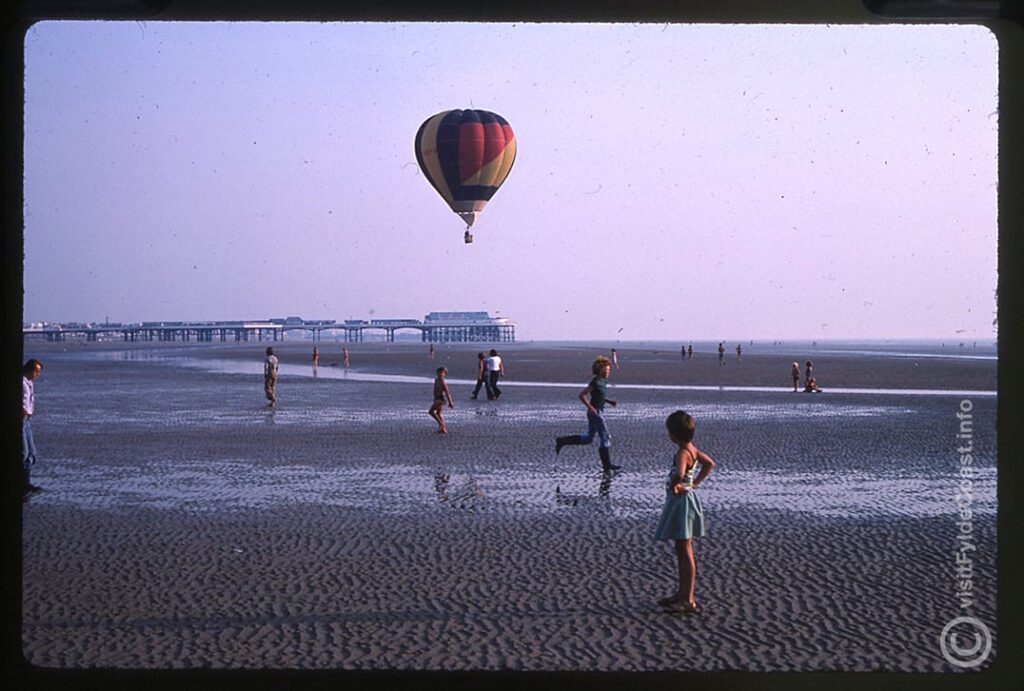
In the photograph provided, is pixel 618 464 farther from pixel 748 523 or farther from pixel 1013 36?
pixel 1013 36

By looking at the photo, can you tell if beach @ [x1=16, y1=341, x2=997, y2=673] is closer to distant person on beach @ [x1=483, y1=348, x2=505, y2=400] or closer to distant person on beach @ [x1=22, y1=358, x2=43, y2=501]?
distant person on beach @ [x1=22, y1=358, x2=43, y2=501]

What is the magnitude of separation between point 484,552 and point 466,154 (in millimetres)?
24634

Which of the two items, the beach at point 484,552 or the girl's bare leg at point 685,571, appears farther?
the girl's bare leg at point 685,571

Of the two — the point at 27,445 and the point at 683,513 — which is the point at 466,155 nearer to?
the point at 27,445

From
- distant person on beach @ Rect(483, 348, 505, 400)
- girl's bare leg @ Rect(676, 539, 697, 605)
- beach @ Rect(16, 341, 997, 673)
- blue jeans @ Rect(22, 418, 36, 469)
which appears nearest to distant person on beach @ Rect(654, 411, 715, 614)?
girl's bare leg @ Rect(676, 539, 697, 605)

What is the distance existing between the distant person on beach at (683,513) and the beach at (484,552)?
0.68ft

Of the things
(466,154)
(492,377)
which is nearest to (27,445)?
(492,377)

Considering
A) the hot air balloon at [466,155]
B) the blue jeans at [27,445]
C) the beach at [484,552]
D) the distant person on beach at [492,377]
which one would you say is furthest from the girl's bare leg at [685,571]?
the hot air balloon at [466,155]

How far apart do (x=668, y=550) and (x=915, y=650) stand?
2.89 metres

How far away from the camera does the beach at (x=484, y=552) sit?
601 cm

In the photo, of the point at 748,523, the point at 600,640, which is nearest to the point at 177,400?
the point at 748,523

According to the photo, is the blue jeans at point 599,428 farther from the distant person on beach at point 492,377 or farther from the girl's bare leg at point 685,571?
the distant person on beach at point 492,377

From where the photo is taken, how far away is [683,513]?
6629mm

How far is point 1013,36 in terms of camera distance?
4270 millimetres
